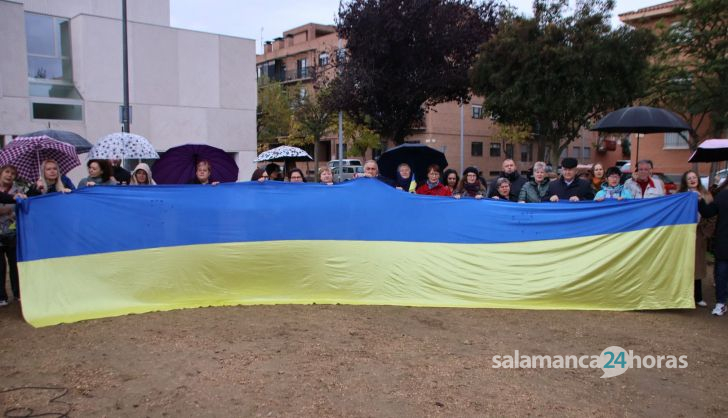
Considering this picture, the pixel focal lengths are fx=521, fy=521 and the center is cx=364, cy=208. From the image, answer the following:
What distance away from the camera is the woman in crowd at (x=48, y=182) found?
6.05 meters

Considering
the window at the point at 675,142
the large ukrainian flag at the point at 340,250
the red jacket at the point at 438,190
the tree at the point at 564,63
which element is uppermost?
the tree at the point at 564,63

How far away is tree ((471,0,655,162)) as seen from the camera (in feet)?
51.5

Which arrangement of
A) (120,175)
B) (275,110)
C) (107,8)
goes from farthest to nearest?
(275,110)
(107,8)
(120,175)

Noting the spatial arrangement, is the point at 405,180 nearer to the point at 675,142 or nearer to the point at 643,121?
the point at 643,121

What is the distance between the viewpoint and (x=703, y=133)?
2423 centimetres

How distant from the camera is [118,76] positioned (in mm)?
22797

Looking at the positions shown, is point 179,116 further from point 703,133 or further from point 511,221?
point 703,133

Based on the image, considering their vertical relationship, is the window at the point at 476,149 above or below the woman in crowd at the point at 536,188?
above

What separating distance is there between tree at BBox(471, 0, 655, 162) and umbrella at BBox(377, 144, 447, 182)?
887cm

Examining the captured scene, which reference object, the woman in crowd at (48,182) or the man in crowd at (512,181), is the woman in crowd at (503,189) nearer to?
the man in crowd at (512,181)

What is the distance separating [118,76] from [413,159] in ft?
62.2

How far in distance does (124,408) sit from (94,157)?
4.83 m

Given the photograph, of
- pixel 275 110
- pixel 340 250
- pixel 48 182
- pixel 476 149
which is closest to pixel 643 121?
pixel 340 250

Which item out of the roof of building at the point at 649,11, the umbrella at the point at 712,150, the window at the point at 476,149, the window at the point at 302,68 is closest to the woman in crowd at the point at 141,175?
the umbrella at the point at 712,150
